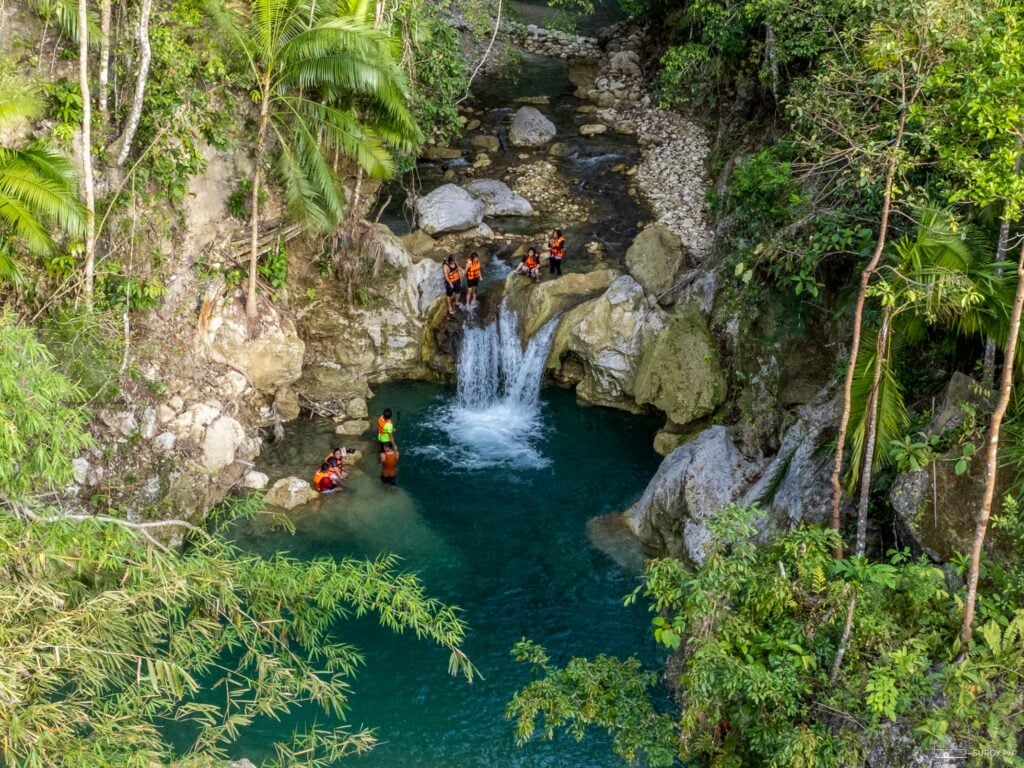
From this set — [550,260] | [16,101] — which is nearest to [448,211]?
[550,260]

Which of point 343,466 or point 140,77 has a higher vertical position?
point 140,77

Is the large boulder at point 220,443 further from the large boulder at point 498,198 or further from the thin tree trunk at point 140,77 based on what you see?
the large boulder at point 498,198

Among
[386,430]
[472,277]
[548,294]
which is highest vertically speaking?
[472,277]

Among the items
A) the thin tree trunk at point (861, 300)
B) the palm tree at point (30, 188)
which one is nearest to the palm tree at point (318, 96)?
the palm tree at point (30, 188)

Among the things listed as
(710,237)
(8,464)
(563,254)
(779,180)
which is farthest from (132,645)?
(710,237)

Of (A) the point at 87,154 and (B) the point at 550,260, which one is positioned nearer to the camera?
(A) the point at 87,154

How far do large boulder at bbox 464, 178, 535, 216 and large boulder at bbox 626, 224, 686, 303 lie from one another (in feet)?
12.2

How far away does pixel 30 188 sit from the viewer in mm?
13672

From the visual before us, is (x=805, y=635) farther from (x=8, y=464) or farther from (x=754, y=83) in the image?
(x=754, y=83)

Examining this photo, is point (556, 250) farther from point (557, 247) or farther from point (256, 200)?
point (256, 200)

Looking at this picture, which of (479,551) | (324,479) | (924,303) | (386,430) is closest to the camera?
(924,303)

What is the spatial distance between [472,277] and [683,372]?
5.24m

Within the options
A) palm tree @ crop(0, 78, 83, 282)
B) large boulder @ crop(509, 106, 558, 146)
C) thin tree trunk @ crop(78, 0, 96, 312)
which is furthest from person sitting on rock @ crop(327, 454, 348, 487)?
large boulder @ crop(509, 106, 558, 146)

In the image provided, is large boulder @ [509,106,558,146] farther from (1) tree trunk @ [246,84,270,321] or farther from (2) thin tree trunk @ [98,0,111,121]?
(2) thin tree trunk @ [98,0,111,121]
